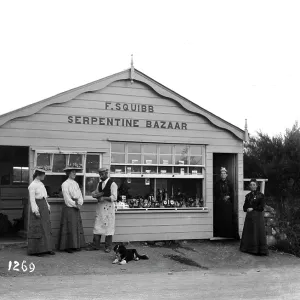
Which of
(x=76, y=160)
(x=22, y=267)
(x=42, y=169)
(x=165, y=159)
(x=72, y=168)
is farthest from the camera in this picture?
(x=165, y=159)

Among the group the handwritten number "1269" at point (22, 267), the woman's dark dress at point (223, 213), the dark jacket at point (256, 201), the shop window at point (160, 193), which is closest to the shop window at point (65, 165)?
the shop window at point (160, 193)

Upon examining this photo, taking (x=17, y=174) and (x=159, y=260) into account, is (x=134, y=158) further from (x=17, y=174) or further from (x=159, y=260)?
(x=17, y=174)

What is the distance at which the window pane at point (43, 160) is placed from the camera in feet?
38.4

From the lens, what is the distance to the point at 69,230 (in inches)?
443

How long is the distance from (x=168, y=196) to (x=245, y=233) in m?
2.20

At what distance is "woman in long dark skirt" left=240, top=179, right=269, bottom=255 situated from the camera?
12.3m

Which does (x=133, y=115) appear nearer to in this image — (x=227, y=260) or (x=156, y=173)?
(x=156, y=173)

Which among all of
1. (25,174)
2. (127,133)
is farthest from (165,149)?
(25,174)

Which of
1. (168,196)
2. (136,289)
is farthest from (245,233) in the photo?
(136,289)

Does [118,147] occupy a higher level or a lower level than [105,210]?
higher

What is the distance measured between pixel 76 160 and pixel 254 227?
14.8 ft

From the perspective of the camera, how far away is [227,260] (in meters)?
11.7

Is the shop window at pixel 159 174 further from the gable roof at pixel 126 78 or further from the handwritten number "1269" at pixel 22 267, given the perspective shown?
the handwritten number "1269" at pixel 22 267

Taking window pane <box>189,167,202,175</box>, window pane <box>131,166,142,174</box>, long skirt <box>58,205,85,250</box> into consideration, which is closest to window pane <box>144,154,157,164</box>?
window pane <box>131,166,142,174</box>
